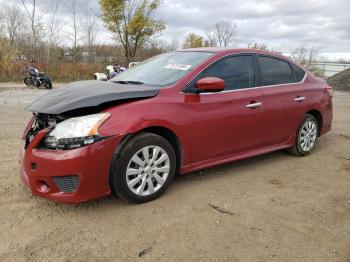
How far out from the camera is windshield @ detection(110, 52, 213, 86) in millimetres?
4014

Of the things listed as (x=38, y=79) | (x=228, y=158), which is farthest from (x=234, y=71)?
(x=38, y=79)

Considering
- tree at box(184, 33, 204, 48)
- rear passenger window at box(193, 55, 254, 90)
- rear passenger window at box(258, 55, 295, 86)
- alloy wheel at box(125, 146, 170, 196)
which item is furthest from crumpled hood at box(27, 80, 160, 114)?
tree at box(184, 33, 204, 48)

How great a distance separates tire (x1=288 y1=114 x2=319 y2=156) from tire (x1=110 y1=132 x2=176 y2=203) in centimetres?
242

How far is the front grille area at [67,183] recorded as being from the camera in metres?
3.15

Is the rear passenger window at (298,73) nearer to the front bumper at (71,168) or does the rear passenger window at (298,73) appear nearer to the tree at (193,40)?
the front bumper at (71,168)

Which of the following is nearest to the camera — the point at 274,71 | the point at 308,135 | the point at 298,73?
the point at 274,71

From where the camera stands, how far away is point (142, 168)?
3.49 metres

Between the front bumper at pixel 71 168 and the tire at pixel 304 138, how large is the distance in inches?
123

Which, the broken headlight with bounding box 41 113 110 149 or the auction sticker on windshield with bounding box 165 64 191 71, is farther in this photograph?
the auction sticker on windshield with bounding box 165 64 191 71

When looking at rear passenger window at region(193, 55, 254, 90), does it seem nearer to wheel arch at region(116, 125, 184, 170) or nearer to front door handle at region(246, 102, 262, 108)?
front door handle at region(246, 102, 262, 108)

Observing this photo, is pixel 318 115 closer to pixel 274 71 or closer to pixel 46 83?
pixel 274 71

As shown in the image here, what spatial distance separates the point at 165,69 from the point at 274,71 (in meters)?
1.62

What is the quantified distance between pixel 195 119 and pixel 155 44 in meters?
24.3

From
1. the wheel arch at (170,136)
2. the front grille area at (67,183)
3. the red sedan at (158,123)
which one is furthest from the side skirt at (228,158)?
the front grille area at (67,183)
